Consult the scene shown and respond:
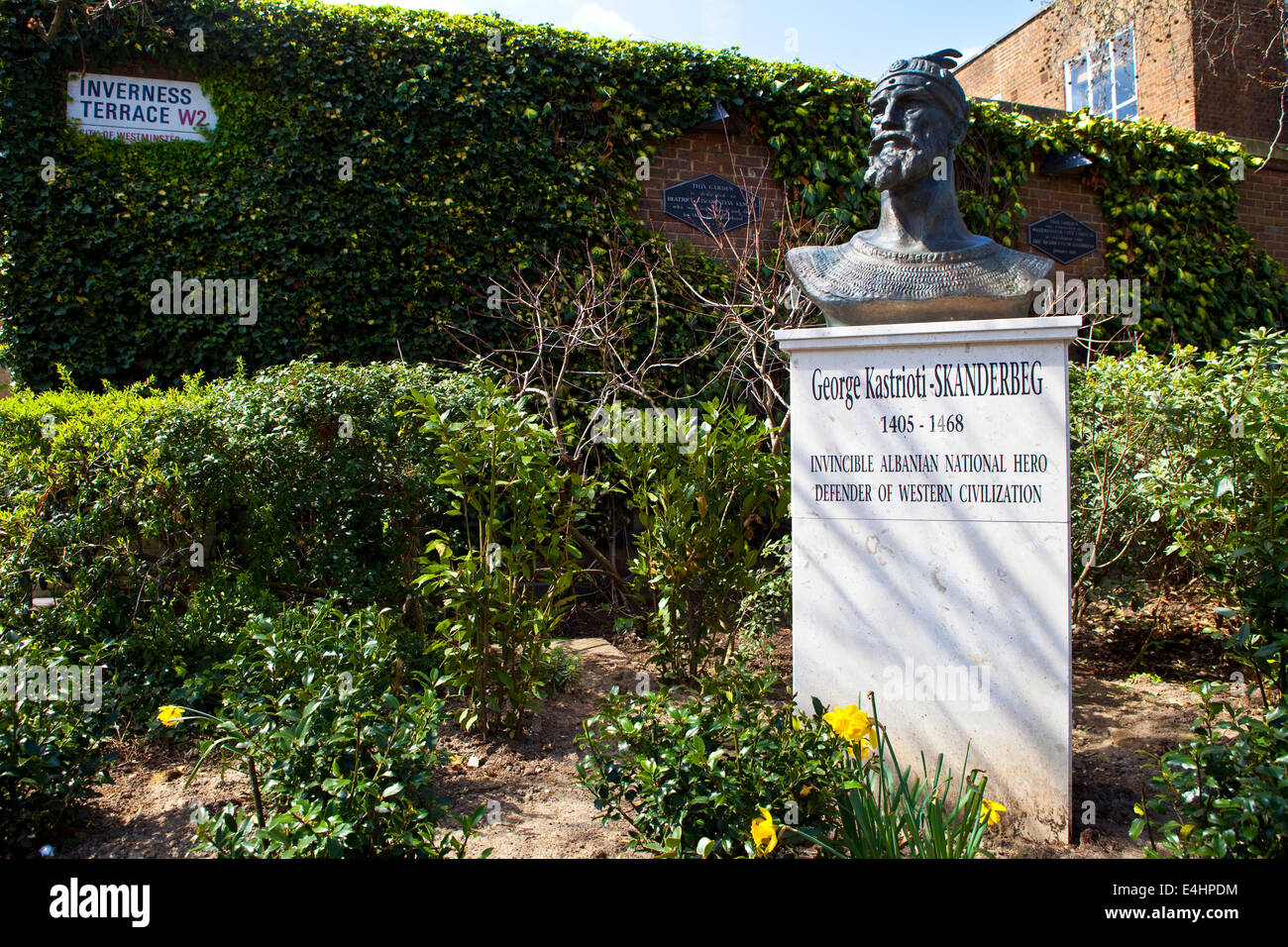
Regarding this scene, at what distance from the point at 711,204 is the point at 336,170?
318cm

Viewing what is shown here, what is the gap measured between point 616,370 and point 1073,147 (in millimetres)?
5761

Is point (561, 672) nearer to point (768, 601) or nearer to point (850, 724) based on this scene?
point (768, 601)

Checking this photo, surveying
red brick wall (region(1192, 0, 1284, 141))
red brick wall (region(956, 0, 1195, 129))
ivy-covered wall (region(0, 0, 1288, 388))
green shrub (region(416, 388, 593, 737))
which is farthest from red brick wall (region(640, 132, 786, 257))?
red brick wall (region(1192, 0, 1284, 141))

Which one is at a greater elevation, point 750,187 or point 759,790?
point 750,187

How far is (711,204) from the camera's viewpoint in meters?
7.88

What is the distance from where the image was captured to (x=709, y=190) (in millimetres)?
7938

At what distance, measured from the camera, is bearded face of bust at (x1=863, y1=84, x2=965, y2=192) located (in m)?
3.62

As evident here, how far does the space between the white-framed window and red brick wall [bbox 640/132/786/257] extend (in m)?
7.16

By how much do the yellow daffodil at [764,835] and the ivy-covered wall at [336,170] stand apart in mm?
5185

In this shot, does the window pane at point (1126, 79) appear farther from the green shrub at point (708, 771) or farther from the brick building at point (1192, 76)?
the green shrub at point (708, 771)

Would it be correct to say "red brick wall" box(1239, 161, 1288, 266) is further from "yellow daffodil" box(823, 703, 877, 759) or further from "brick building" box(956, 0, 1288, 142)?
"yellow daffodil" box(823, 703, 877, 759)

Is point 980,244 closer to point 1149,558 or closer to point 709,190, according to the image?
point 1149,558

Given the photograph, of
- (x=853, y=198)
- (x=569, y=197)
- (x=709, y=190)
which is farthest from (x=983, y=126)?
(x=569, y=197)

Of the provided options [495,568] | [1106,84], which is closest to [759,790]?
[495,568]
